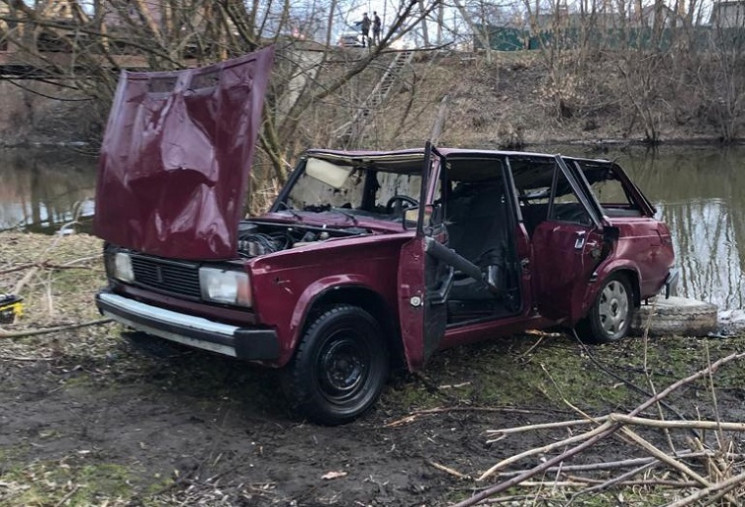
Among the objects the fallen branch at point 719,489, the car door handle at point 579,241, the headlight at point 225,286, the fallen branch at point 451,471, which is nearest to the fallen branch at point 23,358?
the headlight at point 225,286

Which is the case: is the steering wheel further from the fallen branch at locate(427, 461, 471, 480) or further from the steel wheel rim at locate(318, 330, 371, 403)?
the fallen branch at locate(427, 461, 471, 480)

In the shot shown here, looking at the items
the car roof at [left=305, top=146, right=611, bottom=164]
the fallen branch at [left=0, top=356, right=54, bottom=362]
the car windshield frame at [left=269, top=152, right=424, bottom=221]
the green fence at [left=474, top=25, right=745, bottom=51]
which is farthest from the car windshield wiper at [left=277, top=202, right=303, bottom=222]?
the green fence at [left=474, top=25, right=745, bottom=51]

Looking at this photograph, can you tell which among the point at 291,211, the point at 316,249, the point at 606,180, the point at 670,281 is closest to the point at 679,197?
the point at 670,281

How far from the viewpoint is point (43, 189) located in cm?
2495

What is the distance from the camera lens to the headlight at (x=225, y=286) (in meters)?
4.12

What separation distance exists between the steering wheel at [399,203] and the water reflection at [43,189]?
1304 cm

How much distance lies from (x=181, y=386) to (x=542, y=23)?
36049 mm

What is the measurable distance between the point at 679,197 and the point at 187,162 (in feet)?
56.8

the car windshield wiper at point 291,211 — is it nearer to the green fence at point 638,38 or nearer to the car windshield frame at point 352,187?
the car windshield frame at point 352,187

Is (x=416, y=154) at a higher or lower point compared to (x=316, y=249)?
higher

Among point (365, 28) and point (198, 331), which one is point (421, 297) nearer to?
point (198, 331)

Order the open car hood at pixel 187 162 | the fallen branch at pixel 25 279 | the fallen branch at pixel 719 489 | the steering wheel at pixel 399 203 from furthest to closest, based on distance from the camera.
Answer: the fallen branch at pixel 25 279 < the steering wheel at pixel 399 203 < the open car hood at pixel 187 162 < the fallen branch at pixel 719 489

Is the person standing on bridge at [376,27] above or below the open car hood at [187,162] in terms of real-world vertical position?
above

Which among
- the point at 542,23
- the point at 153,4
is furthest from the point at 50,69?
the point at 542,23
